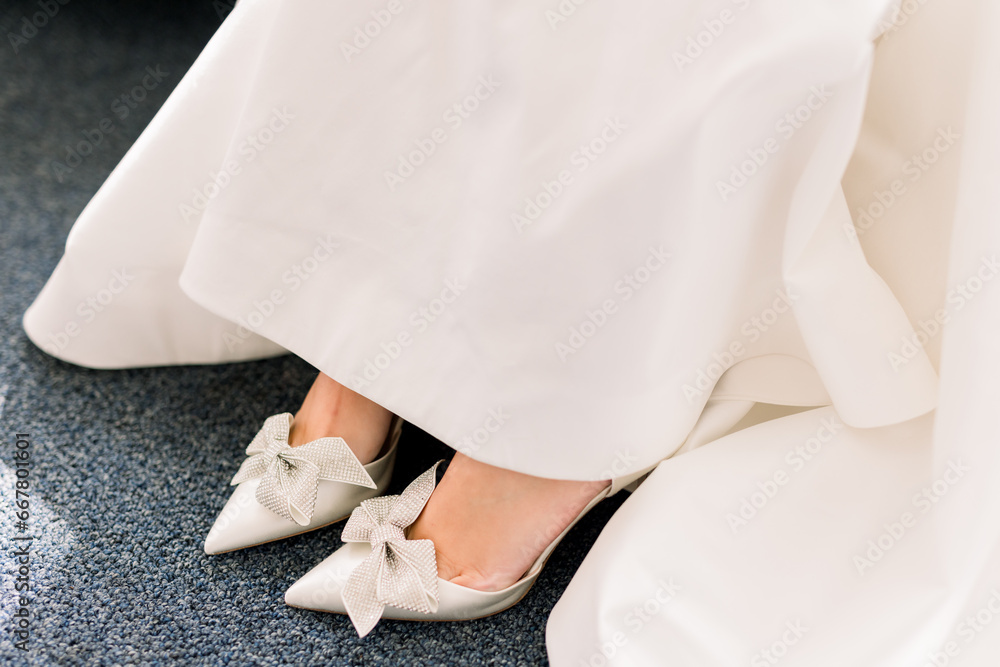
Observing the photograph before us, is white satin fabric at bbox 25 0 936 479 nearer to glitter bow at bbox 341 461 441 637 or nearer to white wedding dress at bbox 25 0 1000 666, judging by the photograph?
white wedding dress at bbox 25 0 1000 666

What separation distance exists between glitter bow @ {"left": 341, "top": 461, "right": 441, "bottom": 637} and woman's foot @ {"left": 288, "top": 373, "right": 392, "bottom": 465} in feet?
0.23

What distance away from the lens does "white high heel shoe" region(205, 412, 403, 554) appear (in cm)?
69

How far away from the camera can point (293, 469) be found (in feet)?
2.32

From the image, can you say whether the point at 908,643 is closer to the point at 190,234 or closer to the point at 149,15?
the point at 190,234

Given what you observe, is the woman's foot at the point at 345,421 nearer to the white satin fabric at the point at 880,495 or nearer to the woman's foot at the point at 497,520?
the woman's foot at the point at 497,520

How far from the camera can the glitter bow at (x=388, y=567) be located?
63 cm

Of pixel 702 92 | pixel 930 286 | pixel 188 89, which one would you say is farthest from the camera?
pixel 188 89

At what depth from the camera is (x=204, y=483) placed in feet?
2.53

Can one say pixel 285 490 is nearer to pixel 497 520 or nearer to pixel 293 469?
pixel 293 469

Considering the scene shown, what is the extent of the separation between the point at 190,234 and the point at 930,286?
696 mm

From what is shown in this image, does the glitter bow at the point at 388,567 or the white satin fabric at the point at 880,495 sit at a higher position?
the white satin fabric at the point at 880,495

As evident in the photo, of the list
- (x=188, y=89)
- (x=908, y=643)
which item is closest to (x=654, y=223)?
(x=908, y=643)

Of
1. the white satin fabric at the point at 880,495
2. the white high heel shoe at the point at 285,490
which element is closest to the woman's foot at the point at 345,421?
the white high heel shoe at the point at 285,490

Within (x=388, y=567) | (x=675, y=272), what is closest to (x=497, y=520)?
(x=388, y=567)
